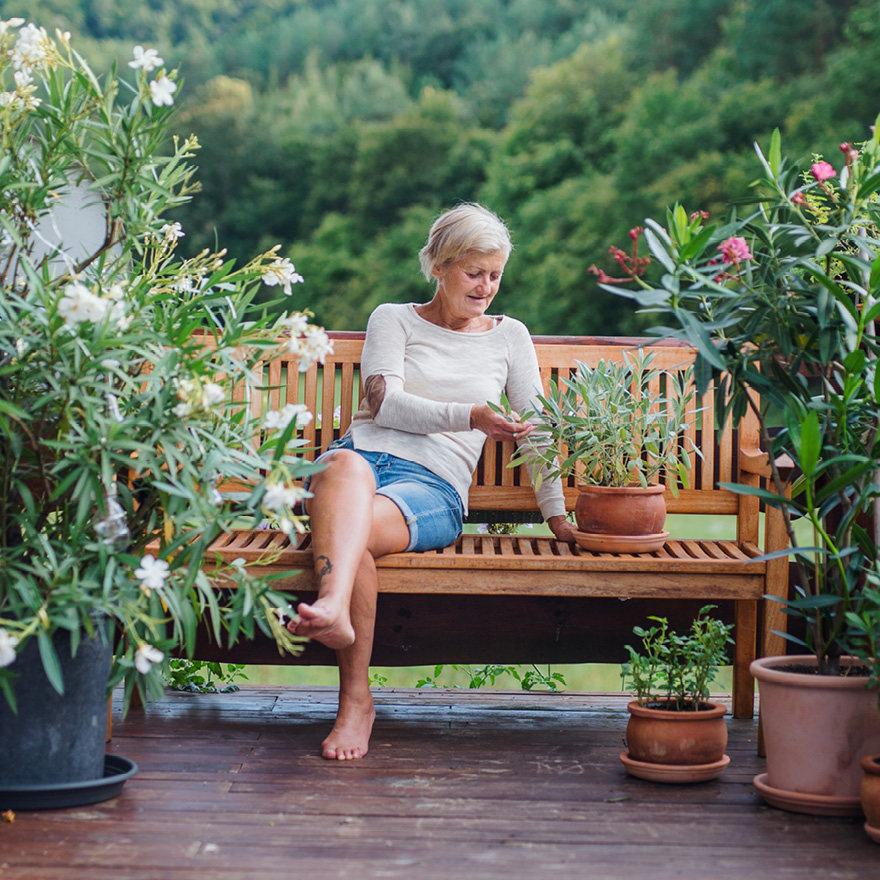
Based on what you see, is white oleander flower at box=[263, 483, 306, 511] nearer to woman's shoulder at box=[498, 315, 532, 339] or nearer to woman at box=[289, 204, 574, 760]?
woman at box=[289, 204, 574, 760]

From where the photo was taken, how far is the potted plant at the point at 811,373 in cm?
198

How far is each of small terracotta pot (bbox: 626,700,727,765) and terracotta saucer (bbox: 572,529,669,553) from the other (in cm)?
46

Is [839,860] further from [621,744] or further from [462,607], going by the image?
[462,607]

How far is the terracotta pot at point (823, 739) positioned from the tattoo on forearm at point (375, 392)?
119 cm

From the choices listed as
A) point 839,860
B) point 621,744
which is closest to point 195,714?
point 621,744

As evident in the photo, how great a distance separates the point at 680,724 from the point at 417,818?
1.97 feet

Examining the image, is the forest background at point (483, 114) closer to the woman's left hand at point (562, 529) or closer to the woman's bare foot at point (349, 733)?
the woman's left hand at point (562, 529)

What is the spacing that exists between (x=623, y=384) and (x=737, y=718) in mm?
956

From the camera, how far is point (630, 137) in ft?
49.1

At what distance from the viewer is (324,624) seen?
2092 millimetres

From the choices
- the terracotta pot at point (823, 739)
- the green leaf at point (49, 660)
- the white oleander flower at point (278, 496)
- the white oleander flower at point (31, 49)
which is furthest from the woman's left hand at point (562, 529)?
the white oleander flower at point (31, 49)

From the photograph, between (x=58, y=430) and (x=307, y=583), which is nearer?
(x=58, y=430)

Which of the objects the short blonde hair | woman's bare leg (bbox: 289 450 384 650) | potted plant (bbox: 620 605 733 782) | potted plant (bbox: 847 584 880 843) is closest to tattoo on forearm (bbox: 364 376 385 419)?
woman's bare leg (bbox: 289 450 384 650)

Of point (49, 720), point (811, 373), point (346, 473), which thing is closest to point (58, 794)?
point (49, 720)
